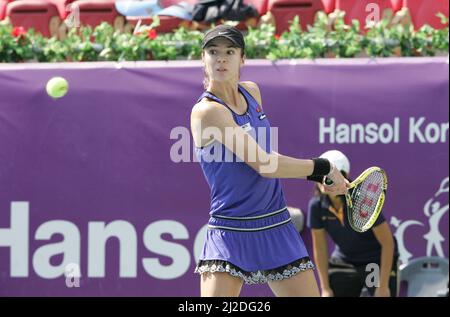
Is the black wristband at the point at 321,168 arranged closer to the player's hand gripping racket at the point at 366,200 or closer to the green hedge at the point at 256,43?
the player's hand gripping racket at the point at 366,200

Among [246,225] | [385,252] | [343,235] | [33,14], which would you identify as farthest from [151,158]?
[246,225]

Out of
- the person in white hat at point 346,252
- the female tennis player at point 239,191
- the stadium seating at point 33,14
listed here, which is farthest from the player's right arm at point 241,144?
the stadium seating at point 33,14

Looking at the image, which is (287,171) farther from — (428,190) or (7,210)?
(7,210)

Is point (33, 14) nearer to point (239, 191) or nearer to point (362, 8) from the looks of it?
point (362, 8)

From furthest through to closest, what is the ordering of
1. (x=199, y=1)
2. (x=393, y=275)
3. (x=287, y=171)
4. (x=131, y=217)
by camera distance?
(x=199, y=1), (x=131, y=217), (x=393, y=275), (x=287, y=171)

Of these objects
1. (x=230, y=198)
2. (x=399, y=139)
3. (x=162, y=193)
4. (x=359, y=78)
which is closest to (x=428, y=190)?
(x=399, y=139)

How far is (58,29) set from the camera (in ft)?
27.8

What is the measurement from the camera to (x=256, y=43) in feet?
23.8

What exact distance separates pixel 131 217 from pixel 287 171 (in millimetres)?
3176

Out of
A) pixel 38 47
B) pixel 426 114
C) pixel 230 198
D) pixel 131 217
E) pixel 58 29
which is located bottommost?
pixel 230 198

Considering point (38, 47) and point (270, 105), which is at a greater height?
point (38, 47)

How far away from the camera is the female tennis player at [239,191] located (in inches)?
166

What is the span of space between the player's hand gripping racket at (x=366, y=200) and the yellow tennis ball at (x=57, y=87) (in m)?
3.11

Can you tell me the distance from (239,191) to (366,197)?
0.67 metres
